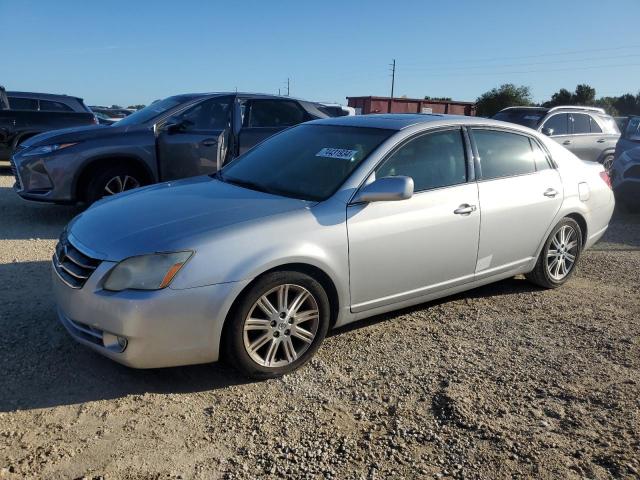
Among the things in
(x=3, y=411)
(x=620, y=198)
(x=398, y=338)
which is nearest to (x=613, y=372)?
(x=398, y=338)

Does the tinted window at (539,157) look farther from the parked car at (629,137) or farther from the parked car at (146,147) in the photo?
the parked car at (629,137)

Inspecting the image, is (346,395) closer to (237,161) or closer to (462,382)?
(462,382)

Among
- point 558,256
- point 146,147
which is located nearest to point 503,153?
point 558,256

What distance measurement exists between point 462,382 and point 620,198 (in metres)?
7.70

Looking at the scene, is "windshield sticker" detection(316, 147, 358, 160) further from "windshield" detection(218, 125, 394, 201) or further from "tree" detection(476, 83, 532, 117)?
"tree" detection(476, 83, 532, 117)

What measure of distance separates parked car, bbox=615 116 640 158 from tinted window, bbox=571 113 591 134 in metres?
1.48

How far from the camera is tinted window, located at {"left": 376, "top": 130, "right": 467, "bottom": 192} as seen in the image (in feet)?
13.3

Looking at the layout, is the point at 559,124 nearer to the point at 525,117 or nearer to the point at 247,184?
the point at 525,117

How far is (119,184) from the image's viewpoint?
282 inches

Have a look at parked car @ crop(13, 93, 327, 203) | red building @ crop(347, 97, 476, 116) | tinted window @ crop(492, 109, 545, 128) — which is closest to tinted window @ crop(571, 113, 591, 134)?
tinted window @ crop(492, 109, 545, 128)

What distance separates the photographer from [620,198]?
973cm

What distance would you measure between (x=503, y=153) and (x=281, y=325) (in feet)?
8.19

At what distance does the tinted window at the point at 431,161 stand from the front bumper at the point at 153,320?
151 cm

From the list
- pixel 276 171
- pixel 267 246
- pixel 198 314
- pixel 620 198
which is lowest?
pixel 620 198
